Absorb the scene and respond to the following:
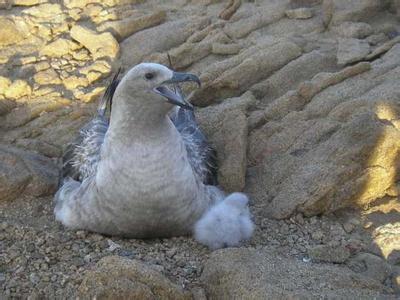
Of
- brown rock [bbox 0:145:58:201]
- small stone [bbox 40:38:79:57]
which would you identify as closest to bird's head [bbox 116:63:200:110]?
brown rock [bbox 0:145:58:201]

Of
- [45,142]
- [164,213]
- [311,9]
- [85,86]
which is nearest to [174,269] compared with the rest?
[164,213]

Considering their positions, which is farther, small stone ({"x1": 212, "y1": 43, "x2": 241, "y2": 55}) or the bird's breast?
small stone ({"x1": 212, "y1": 43, "x2": 241, "y2": 55})

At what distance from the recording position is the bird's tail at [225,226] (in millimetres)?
4785

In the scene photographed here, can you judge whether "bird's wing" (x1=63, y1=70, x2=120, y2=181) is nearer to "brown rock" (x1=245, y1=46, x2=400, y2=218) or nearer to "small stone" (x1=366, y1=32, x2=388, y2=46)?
"brown rock" (x1=245, y1=46, x2=400, y2=218)

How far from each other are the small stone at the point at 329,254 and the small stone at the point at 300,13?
11.4ft

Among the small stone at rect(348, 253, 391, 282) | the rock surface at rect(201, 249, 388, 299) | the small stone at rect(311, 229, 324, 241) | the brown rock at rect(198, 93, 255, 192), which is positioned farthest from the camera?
the brown rock at rect(198, 93, 255, 192)

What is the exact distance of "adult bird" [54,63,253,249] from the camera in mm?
4594

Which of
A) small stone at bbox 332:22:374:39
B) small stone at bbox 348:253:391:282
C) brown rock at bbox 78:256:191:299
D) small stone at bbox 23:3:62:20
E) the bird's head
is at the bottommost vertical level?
small stone at bbox 348:253:391:282

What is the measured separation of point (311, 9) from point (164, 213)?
3.70 metres

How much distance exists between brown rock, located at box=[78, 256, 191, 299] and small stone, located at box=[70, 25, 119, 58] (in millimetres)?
3872

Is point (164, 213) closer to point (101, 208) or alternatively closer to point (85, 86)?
point (101, 208)

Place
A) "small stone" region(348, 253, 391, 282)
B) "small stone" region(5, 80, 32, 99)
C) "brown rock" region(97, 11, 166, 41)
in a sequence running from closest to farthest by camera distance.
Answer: "small stone" region(348, 253, 391, 282) → "small stone" region(5, 80, 32, 99) → "brown rock" region(97, 11, 166, 41)

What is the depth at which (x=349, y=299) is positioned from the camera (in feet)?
12.6

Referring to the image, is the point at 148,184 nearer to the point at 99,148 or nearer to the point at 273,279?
the point at 99,148
